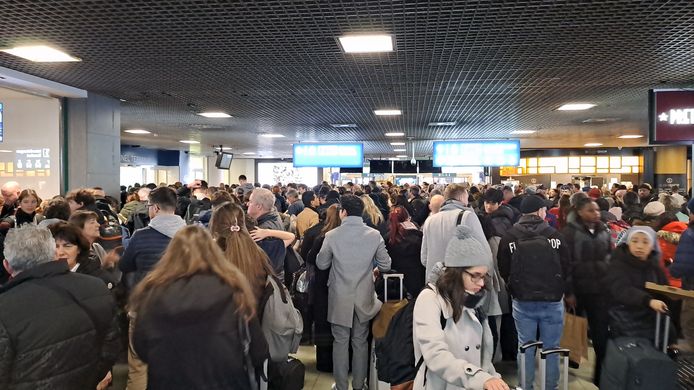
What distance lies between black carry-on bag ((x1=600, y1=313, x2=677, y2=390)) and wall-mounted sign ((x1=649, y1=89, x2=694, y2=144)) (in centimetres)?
465

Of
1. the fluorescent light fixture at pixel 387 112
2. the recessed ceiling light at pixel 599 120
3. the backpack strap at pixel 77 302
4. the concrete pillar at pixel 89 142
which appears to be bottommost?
the backpack strap at pixel 77 302

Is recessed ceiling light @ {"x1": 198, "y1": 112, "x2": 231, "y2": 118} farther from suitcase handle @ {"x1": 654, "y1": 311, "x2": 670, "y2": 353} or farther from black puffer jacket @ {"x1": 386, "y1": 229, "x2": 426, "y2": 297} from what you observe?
suitcase handle @ {"x1": 654, "y1": 311, "x2": 670, "y2": 353}

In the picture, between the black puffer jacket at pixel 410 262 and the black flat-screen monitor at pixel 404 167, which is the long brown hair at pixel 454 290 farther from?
the black flat-screen monitor at pixel 404 167

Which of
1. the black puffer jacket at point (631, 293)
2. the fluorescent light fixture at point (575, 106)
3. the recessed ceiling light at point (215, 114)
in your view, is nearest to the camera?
the black puffer jacket at point (631, 293)

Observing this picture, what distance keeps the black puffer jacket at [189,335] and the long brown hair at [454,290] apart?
3.14 ft

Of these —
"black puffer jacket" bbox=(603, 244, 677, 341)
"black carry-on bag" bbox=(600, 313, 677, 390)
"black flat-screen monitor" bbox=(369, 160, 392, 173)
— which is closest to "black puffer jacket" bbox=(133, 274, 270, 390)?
"black carry-on bag" bbox=(600, 313, 677, 390)

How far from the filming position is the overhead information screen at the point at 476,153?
1460 cm

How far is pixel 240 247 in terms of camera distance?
326cm

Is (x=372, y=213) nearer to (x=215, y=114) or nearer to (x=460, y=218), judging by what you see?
(x=460, y=218)

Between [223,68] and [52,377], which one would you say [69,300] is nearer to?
[52,377]

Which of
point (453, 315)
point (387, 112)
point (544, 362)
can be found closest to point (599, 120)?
point (387, 112)

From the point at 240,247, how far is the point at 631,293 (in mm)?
2707

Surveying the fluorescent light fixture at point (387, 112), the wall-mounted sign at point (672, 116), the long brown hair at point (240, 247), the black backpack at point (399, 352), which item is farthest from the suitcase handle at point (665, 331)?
the fluorescent light fixture at point (387, 112)

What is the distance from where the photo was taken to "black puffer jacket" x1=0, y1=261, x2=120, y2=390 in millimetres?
2438
